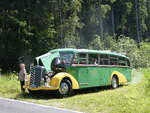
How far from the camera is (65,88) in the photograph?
17422mm

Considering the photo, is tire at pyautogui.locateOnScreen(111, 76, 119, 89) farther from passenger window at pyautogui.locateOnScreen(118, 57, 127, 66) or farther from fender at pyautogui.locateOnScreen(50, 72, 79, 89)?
fender at pyautogui.locateOnScreen(50, 72, 79, 89)

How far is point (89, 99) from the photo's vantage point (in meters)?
15.9

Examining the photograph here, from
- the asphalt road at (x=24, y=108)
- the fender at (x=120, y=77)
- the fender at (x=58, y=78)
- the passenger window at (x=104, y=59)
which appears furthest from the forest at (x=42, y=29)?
the asphalt road at (x=24, y=108)

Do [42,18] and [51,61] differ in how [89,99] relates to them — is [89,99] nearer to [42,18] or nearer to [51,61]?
[51,61]

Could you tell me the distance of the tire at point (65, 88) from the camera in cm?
1719

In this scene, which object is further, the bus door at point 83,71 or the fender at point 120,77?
the fender at point 120,77

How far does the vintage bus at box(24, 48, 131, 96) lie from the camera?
17.3 metres

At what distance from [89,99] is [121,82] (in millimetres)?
6933

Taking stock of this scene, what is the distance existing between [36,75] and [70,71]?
1.73 metres

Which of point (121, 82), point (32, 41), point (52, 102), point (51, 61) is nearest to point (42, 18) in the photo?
point (32, 41)

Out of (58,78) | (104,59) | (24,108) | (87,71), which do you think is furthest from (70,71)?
(24,108)

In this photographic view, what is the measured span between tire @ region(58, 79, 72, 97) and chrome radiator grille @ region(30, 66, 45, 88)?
1.05 m

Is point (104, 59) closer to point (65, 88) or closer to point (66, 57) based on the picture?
point (66, 57)

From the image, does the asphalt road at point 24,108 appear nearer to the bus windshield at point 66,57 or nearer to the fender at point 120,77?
the bus windshield at point 66,57
